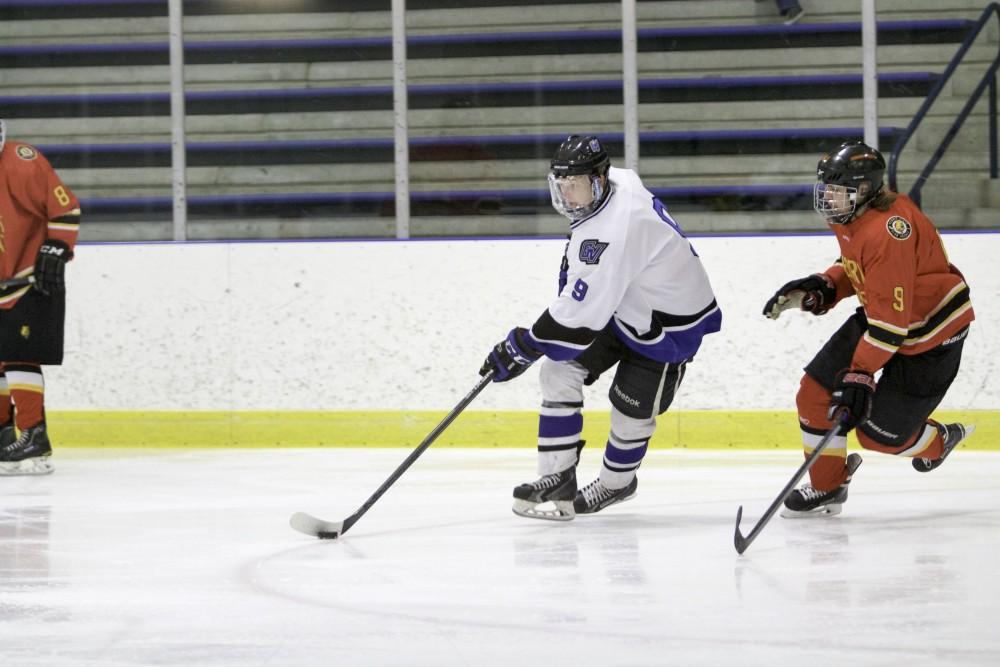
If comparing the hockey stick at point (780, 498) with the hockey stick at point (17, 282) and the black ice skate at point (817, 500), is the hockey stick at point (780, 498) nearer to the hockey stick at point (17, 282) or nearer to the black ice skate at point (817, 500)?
the black ice skate at point (817, 500)

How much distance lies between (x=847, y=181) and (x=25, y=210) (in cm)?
282

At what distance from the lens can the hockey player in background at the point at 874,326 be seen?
3412 millimetres

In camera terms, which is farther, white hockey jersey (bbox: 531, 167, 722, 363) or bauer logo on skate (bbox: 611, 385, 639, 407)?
bauer logo on skate (bbox: 611, 385, 639, 407)

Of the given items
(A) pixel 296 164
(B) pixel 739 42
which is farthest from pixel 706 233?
(A) pixel 296 164

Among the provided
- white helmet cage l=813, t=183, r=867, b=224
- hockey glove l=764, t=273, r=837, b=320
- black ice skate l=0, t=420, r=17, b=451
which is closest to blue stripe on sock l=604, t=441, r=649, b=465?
hockey glove l=764, t=273, r=837, b=320

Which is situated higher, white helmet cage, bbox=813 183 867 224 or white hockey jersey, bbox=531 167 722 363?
white helmet cage, bbox=813 183 867 224

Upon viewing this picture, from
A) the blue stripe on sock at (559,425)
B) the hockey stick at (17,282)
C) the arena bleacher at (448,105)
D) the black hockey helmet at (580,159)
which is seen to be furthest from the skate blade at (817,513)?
the hockey stick at (17,282)

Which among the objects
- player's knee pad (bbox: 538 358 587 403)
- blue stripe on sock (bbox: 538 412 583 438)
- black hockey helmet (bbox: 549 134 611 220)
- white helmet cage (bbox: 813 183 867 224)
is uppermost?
black hockey helmet (bbox: 549 134 611 220)

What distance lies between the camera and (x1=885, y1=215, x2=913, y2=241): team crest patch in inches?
135

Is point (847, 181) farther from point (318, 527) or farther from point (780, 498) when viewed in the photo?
point (318, 527)

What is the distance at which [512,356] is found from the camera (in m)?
3.50

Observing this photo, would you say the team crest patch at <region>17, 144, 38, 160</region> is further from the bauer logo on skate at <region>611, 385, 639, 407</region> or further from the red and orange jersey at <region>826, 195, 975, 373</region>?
the red and orange jersey at <region>826, 195, 975, 373</region>

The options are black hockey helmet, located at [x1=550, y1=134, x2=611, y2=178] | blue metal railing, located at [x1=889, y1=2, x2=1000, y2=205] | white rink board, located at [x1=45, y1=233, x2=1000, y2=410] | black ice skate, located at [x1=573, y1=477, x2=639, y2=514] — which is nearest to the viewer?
black hockey helmet, located at [x1=550, y1=134, x2=611, y2=178]

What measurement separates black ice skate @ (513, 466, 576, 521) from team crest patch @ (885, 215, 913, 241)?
953 mm
